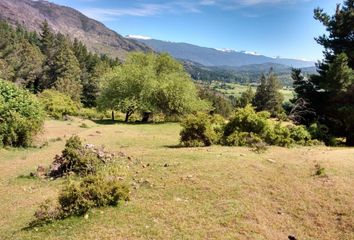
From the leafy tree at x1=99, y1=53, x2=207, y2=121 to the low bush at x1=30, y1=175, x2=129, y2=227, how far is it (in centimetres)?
3013

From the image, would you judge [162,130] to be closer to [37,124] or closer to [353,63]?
[37,124]

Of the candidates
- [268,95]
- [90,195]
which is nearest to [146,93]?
[90,195]

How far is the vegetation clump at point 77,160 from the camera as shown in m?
14.0

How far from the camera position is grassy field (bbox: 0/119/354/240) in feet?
30.2

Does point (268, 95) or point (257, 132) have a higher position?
point (257, 132)

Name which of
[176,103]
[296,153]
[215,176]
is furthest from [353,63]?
[215,176]

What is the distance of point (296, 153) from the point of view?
17.2 metres

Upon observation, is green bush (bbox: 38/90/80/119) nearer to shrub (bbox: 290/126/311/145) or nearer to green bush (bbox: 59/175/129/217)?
shrub (bbox: 290/126/311/145)

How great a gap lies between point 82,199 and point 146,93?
31856mm

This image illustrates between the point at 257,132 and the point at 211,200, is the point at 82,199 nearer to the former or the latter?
the point at 211,200

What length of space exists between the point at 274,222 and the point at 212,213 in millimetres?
1658

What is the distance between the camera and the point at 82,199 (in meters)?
9.87

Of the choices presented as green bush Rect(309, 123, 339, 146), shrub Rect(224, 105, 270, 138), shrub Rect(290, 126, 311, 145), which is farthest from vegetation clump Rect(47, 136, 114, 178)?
green bush Rect(309, 123, 339, 146)

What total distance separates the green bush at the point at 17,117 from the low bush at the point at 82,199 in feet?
36.7
